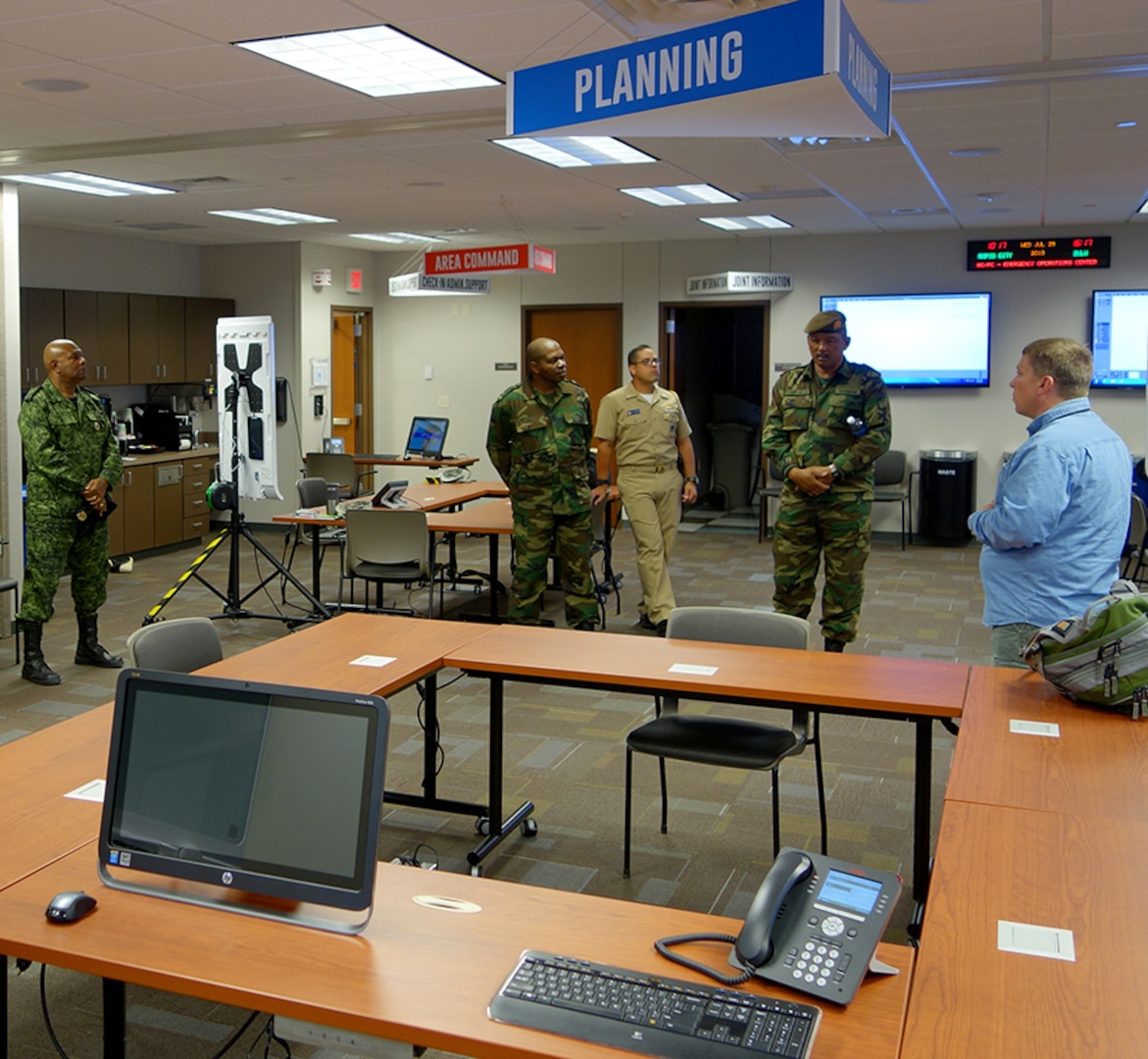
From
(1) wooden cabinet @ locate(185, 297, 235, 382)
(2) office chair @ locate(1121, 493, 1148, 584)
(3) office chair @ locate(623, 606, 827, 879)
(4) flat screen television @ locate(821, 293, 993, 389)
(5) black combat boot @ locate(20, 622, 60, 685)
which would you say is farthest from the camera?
(1) wooden cabinet @ locate(185, 297, 235, 382)

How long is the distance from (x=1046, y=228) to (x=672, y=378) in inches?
155

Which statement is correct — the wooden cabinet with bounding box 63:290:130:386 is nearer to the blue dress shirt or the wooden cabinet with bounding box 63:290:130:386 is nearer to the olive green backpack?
the blue dress shirt

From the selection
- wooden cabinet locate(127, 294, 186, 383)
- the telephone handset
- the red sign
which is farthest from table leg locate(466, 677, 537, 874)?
wooden cabinet locate(127, 294, 186, 383)

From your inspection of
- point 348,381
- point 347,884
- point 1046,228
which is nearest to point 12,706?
point 347,884

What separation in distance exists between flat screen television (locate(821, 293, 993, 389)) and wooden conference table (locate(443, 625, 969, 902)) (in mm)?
8148

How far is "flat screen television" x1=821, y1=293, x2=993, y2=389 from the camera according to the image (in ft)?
37.2

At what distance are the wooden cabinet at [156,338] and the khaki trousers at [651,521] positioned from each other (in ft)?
18.9

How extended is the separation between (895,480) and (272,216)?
624 cm

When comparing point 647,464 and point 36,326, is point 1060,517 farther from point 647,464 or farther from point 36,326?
point 36,326

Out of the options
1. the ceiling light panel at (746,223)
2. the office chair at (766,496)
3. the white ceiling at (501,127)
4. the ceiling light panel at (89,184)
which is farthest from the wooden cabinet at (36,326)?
the office chair at (766,496)

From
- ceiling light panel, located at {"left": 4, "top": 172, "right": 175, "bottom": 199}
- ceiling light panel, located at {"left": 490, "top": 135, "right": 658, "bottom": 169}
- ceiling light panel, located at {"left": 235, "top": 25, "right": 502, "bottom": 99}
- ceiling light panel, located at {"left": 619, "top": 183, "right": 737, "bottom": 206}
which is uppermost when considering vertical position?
ceiling light panel, located at {"left": 619, "top": 183, "right": 737, "bottom": 206}

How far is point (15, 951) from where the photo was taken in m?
1.98

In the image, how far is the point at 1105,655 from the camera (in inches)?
123

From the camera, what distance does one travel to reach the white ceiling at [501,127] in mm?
4254
